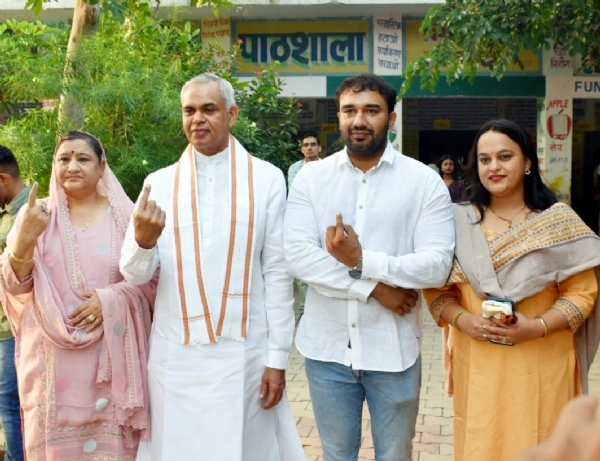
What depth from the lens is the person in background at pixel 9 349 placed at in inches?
136

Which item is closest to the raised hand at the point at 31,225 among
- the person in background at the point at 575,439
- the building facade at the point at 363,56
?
the person in background at the point at 575,439

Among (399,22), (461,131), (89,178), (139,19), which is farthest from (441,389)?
(461,131)

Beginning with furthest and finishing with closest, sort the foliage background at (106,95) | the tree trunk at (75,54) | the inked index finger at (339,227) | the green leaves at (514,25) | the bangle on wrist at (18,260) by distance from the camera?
the green leaves at (514,25) < the tree trunk at (75,54) < the foliage background at (106,95) < the bangle on wrist at (18,260) < the inked index finger at (339,227)

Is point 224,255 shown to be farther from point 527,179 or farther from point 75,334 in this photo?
point 527,179

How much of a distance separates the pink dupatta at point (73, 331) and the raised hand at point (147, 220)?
437mm

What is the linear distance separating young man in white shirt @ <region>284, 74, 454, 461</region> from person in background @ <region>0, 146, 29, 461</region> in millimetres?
1482

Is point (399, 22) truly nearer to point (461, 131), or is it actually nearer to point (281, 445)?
point (461, 131)

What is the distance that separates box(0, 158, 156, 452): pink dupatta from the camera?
9.66ft

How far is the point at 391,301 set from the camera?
8.84 ft

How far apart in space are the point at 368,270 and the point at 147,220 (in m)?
0.82

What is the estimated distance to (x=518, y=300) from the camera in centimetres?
266

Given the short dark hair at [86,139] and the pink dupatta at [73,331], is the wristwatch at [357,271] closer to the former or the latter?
the pink dupatta at [73,331]

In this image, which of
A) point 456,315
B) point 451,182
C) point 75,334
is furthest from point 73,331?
point 451,182

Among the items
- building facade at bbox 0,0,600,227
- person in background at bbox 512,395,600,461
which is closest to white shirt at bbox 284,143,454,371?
person in background at bbox 512,395,600,461
